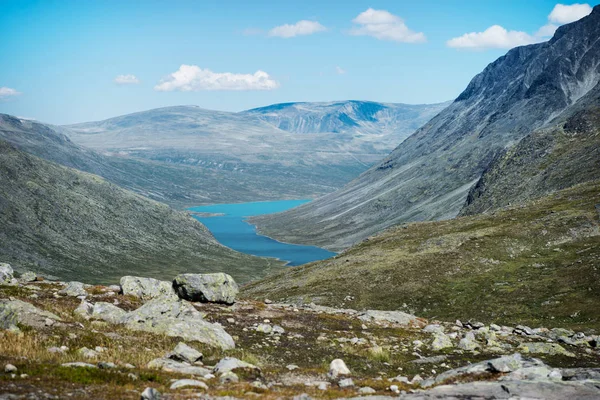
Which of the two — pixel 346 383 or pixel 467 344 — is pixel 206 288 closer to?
pixel 467 344

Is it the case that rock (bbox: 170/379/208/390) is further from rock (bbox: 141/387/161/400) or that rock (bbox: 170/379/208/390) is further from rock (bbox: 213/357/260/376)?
rock (bbox: 213/357/260/376)

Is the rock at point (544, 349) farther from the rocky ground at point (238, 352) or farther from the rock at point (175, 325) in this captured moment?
the rock at point (175, 325)

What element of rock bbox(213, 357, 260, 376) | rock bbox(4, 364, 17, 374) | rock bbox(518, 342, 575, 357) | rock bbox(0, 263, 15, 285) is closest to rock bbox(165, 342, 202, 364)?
rock bbox(213, 357, 260, 376)

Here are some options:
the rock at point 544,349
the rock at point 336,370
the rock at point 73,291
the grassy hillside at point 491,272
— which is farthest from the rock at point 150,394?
the grassy hillside at point 491,272

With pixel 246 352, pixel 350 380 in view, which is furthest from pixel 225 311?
pixel 350 380

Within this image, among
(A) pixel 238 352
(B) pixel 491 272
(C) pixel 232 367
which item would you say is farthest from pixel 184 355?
(B) pixel 491 272
